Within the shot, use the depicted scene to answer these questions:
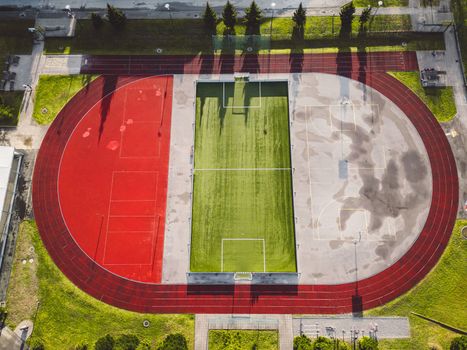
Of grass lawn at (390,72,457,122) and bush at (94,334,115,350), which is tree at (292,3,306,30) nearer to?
grass lawn at (390,72,457,122)

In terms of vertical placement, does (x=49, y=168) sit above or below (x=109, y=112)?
below

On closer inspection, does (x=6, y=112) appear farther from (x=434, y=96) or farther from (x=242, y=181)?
(x=434, y=96)

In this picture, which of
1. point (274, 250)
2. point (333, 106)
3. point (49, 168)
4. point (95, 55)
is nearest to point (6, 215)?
point (49, 168)

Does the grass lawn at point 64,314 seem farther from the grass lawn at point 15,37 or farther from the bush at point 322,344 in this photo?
the grass lawn at point 15,37

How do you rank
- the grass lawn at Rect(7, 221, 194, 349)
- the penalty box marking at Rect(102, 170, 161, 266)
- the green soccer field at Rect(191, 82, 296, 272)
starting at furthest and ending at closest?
the penalty box marking at Rect(102, 170, 161, 266), the green soccer field at Rect(191, 82, 296, 272), the grass lawn at Rect(7, 221, 194, 349)

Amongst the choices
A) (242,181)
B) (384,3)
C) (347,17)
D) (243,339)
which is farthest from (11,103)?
(384,3)

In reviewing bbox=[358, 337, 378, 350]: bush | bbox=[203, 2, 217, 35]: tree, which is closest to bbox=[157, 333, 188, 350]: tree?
bbox=[358, 337, 378, 350]: bush

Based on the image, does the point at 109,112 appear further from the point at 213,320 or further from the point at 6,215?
the point at 213,320
